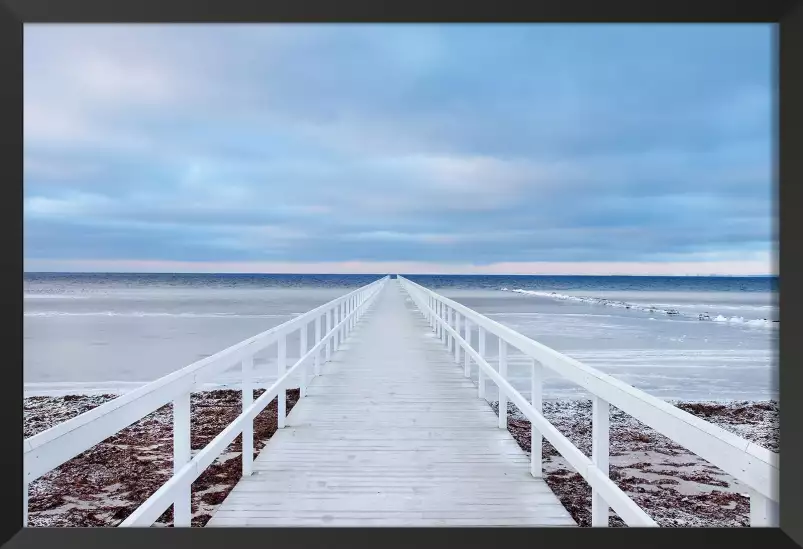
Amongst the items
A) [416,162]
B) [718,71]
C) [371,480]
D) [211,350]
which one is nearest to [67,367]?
[211,350]

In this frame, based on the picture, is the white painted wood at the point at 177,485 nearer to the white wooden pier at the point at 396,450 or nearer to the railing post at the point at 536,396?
the white wooden pier at the point at 396,450

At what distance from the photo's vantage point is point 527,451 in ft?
19.8

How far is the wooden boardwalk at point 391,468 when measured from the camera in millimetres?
2922

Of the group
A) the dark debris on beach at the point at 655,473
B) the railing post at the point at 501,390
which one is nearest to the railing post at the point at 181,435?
the railing post at the point at 501,390

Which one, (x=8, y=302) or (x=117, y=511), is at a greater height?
(x=8, y=302)

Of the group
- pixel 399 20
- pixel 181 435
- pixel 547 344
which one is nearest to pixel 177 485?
pixel 181 435

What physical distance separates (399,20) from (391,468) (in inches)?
107

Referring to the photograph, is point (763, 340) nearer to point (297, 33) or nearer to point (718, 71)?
point (718, 71)

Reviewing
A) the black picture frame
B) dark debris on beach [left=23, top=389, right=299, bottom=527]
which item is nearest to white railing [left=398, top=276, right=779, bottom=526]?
the black picture frame

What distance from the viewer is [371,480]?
11.1ft

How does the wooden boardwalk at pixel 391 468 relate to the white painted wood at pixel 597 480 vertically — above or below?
below

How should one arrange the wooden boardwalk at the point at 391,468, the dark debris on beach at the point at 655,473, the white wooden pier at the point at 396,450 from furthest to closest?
1. the dark debris on beach at the point at 655,473
2. the wooden boardwalk at the point at 391,468
3. the white wooden pier at the point at 396,450

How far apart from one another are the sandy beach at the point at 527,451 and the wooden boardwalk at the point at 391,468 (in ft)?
3.18

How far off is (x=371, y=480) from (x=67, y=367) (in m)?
13.1
